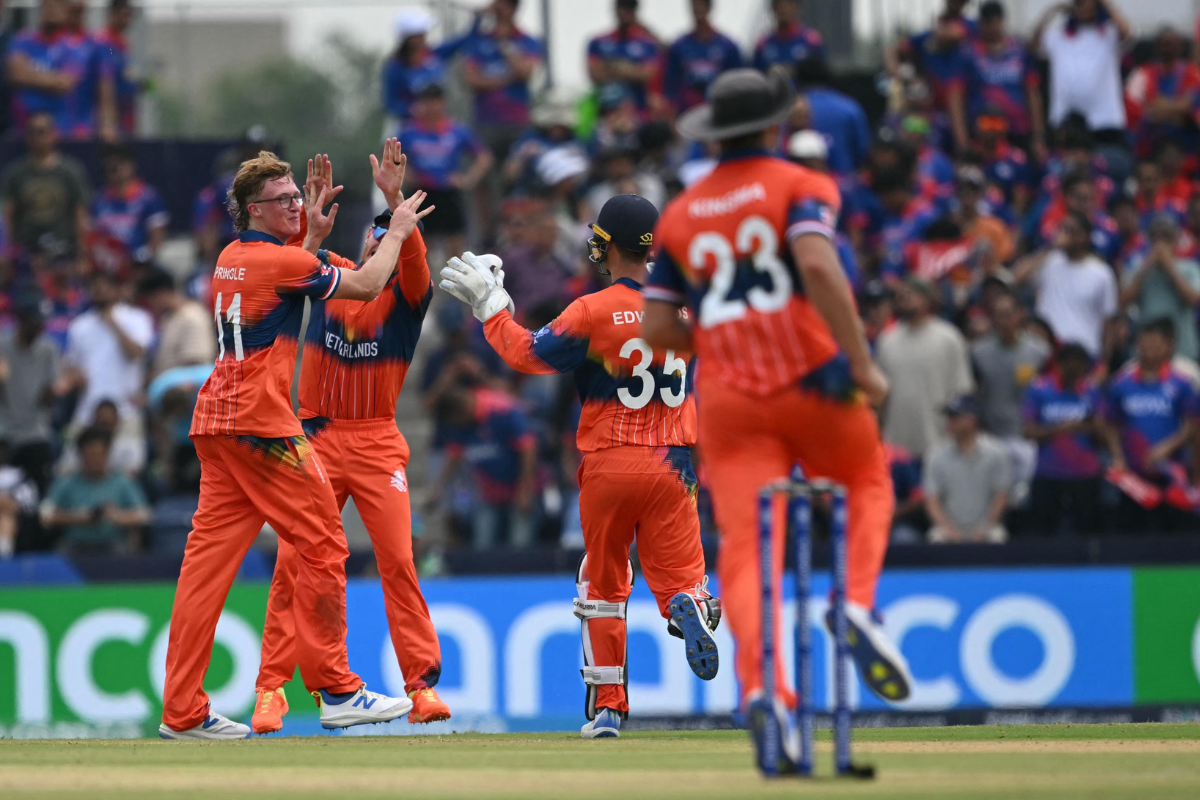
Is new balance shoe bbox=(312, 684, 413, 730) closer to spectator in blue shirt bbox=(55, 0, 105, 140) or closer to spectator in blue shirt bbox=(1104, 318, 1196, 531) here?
spectator in blue shirt bbox=(1104, 318, 1196, 531)

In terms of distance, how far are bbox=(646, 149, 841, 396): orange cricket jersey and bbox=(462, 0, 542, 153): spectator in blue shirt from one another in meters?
12.4

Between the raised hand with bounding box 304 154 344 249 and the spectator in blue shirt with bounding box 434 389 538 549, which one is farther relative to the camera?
the spectator in blue shirt with bounding box 434 389 538 549

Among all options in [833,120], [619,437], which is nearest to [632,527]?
[619,437]

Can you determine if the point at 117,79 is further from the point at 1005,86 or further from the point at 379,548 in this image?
the point at 379,548

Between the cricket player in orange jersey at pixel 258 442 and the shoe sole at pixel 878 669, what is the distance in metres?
3.31

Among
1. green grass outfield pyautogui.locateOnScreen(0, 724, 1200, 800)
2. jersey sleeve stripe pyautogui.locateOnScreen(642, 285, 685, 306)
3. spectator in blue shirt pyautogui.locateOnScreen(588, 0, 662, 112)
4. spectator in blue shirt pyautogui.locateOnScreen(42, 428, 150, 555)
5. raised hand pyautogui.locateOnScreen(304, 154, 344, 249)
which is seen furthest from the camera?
spectator in blue shirt pyautogui.locateOnScreen(588, 0, 662, 112)

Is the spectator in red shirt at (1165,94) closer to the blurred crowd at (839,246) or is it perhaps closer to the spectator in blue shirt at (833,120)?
the blurred crowd at (839,246)

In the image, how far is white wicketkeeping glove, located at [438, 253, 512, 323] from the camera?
8820 mm

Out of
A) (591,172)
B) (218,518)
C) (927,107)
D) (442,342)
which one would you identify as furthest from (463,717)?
(927,107)

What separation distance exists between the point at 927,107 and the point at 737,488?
509 inches

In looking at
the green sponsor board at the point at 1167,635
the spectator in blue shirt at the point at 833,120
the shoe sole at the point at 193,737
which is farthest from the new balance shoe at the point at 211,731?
the spectator in blue shirt at the point at 833,120

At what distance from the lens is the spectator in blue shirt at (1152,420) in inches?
549

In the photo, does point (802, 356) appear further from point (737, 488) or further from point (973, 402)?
point (973, 402)

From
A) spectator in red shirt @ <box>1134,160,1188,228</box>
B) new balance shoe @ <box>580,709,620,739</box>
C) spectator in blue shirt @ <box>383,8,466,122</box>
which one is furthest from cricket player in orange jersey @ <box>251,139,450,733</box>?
spectator in red shirt @ <box>1134,160,1188,228</box>
